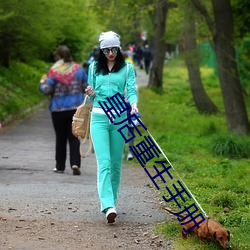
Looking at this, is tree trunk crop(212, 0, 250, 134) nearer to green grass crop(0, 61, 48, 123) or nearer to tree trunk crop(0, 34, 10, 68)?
green grass crop(0, 61, 48, 123)

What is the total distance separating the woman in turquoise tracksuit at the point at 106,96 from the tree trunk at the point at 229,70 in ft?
28.4

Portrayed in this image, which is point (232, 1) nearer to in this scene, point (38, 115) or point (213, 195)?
point (38, 115)

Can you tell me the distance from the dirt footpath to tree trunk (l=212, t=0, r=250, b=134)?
4.60 metres

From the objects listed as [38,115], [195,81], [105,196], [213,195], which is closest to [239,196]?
[213,195]

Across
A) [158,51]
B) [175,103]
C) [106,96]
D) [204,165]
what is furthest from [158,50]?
[106,96]

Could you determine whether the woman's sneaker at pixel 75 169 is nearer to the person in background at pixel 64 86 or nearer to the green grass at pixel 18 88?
the person in background at pixel 64 86

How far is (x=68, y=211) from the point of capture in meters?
8.18

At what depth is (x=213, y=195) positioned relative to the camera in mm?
8891

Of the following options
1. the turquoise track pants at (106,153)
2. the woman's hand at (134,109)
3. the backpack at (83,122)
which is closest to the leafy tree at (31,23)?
the backpack at (83,122)

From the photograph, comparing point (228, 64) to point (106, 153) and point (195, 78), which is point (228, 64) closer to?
point (195, 78)

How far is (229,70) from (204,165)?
15.5ft

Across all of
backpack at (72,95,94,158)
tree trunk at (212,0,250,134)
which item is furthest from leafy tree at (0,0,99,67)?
backpack at (72,95,94,158)

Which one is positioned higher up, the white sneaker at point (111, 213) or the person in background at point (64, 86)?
the person in background at point (64, 86)

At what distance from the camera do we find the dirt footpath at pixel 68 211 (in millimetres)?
6840
